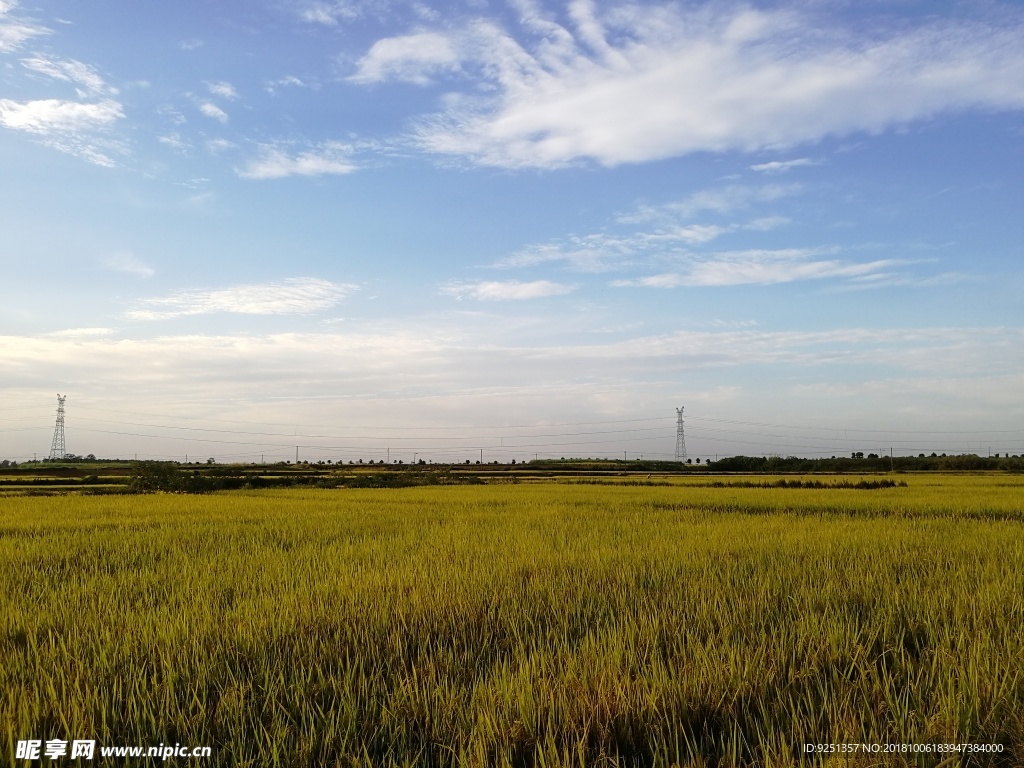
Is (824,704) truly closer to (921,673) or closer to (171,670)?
(921,673)

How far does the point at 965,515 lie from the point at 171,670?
14.7 metres

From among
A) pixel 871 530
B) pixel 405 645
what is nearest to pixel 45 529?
pixel 405 645

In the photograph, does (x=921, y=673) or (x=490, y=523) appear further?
(x=490, y=523)

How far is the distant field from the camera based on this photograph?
2.33 meters

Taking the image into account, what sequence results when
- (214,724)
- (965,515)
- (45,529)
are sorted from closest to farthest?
(214,724) < (45,529) < (965,515)

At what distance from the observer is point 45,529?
32.6ft

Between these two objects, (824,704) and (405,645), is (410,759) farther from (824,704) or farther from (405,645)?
(824,704)

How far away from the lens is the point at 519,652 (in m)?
3.16

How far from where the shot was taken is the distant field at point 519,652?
233 centimetres

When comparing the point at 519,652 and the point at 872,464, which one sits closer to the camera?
the point at 519,652

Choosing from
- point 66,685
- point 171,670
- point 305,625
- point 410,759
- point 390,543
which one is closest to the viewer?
point 410,759

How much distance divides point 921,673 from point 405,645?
2.56m

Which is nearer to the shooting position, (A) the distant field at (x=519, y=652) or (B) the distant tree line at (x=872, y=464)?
(A) the distant field at (x=519, y=652)

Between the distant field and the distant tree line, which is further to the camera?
the distant tree line
